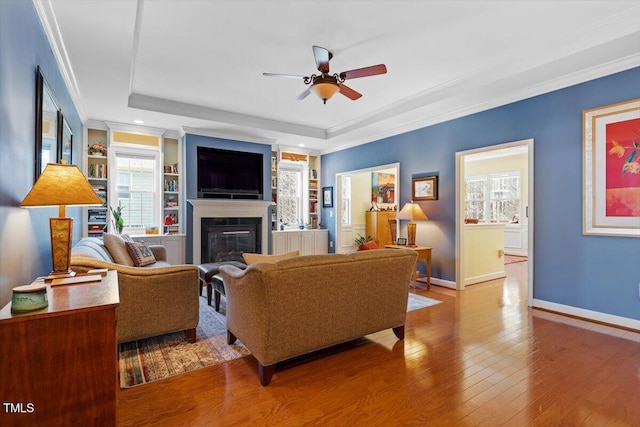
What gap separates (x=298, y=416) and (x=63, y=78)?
3.99 metres

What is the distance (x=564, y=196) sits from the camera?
364 cm

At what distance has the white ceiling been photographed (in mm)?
2643

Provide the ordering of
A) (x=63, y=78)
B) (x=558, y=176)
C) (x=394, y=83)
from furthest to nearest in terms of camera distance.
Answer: (x=394, y=83) < (x=558, y=176) < (x=63, y=78)

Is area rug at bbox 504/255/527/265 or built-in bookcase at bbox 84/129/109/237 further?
area rug at bbox 504/255/527/265

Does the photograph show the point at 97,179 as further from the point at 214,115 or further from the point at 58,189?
the point at 58,189

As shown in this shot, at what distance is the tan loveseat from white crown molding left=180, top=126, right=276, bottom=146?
3516 mm

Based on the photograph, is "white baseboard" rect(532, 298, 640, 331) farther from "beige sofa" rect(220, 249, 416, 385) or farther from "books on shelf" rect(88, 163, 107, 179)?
"books on shelf" rect(88, 163, 107, 179)

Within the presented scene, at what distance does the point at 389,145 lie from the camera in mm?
5910

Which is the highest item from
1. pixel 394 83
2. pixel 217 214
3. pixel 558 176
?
pixel 394 83

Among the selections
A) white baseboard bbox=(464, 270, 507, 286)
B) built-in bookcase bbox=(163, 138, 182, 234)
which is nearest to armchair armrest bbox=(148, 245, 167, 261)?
built-in bookcase bbox=(163, 138, 182, 234)

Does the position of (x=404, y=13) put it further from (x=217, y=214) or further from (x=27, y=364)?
(x=217, y=214)

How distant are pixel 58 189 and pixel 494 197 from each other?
9.44 meters

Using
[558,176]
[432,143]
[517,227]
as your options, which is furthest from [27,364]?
[517,227]

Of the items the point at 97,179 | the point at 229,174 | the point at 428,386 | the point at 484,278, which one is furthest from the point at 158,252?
the point at 484,278
